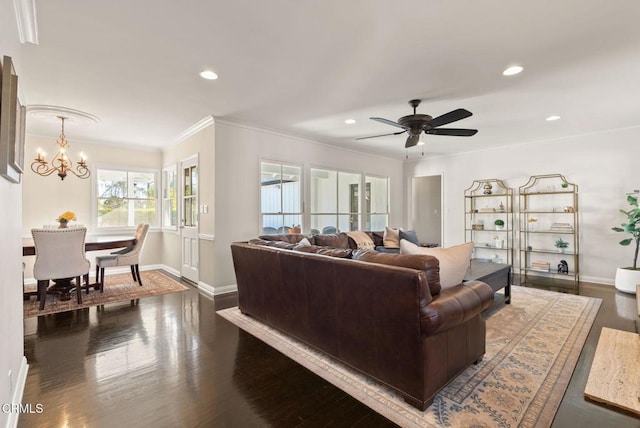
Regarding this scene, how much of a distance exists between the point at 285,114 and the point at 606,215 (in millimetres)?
5583

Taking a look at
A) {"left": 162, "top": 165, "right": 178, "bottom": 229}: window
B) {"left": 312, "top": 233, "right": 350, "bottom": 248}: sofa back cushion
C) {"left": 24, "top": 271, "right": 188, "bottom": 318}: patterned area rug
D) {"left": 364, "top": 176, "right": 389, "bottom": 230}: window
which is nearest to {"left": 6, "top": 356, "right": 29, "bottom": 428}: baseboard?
{"left": 24, "top": 271, "right": 188, "bottom": 318}: patterned area rug

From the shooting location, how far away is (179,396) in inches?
77.4

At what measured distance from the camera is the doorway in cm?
817

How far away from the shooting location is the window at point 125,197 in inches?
230

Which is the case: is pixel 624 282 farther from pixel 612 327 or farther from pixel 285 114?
pixel 285 114

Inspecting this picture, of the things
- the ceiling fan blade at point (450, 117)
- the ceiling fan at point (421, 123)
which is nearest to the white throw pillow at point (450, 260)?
the ceiling fan blade at point (450, 117)

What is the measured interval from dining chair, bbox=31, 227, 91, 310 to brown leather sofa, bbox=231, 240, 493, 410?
2.96m

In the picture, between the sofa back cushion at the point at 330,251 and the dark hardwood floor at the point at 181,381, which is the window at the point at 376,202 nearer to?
the sofa back cushion at the point at 330,251

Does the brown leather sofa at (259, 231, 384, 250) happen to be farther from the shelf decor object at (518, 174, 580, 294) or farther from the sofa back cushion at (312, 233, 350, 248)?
the shelf decor object at (518, 174, 580, 294)

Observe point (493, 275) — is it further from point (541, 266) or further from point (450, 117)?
point (541, 266)

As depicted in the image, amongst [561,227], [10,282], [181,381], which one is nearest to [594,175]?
[561,227]

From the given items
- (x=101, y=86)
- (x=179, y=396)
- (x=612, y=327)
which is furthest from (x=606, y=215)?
(x=101, y=86)

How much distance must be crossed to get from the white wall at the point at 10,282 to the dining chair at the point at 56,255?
76.7 inches

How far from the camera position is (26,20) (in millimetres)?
2051
